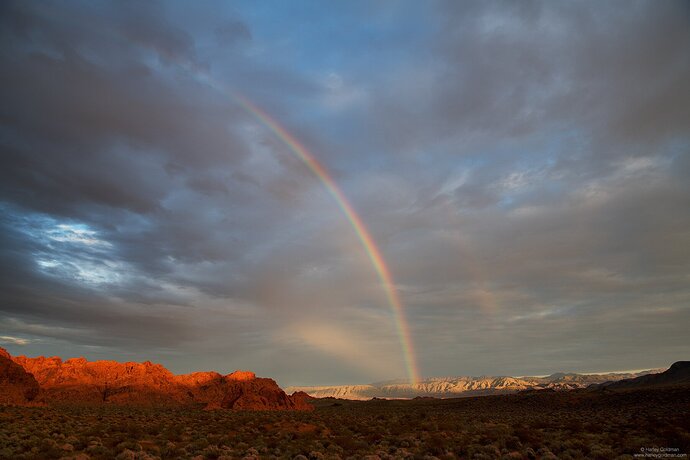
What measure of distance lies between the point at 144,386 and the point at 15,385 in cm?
4291

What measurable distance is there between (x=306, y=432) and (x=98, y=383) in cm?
9499

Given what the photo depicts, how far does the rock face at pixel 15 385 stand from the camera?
59.2m

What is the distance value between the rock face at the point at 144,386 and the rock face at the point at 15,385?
17828 millimetres

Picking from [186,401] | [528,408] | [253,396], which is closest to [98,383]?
[186,401]

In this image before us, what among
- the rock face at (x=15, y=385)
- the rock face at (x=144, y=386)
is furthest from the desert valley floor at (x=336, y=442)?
the rock face at (x=144, y=386)

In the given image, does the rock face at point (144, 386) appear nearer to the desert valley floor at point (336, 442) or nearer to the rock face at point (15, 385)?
the rock face at point (15, 385)

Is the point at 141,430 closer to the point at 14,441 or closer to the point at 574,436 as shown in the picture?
the point at 14,441

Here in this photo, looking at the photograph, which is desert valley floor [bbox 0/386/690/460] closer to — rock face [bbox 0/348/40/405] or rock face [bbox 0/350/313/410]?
rock face [bbox 0/348/40/405]

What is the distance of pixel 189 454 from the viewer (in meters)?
21.4

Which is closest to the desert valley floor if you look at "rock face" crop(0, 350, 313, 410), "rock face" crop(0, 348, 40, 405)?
"rock face" crop(0, 348, 40, 405)

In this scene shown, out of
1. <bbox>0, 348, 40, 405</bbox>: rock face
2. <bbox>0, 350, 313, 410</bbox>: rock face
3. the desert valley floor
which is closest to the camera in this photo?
the desert valley floor

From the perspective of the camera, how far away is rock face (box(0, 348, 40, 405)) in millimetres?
59237

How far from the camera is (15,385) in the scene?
6172 cm

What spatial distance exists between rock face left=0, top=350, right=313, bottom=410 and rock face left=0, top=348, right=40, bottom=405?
58.5ft
